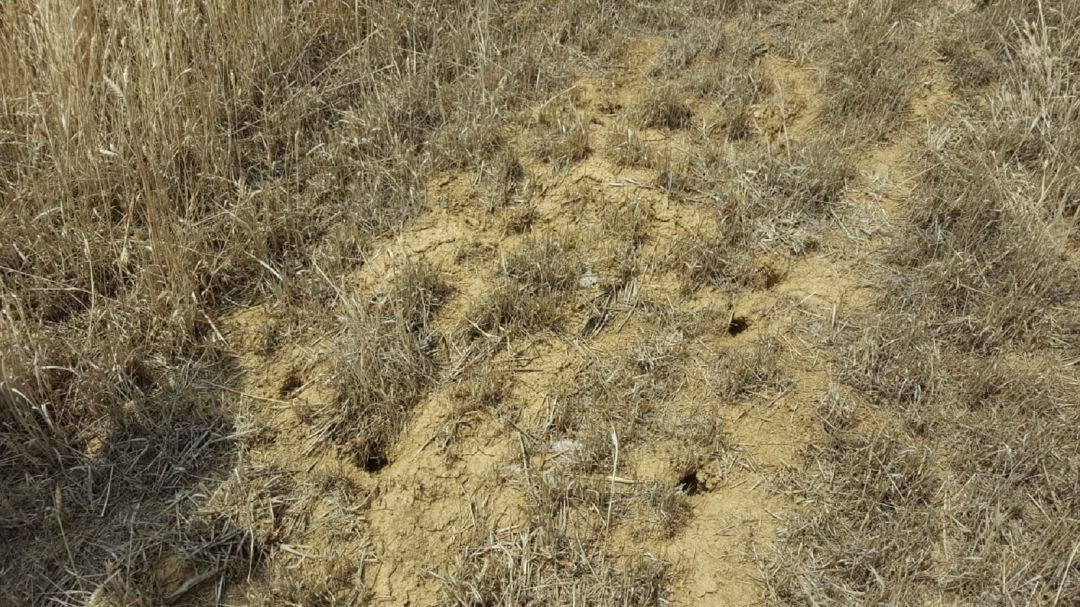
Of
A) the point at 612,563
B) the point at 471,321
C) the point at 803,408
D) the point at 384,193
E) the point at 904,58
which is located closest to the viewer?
the point at 612,563

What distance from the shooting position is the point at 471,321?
2854mm

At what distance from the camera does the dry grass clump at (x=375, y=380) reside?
8.32 feet

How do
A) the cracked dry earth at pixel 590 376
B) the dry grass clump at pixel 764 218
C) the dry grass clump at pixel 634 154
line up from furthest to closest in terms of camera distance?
the dry grass clump at pixel 634 154, the dry grass clump at pixel 764 218, the cracked dry earth at pixel 590 376

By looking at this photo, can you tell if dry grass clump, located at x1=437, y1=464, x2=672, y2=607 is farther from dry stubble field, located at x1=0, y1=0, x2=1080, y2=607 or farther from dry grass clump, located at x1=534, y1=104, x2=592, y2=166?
dry grass clump, located at x1=534, y1=104, x2=592, y2=166

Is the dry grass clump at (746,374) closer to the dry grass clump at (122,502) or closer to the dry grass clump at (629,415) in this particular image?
the dry grass clump at (629,415)

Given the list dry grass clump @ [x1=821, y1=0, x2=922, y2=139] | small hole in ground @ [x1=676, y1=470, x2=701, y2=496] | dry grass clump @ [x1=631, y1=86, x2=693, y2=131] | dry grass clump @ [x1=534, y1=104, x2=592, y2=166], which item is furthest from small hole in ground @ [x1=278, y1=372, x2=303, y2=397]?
dry grass clump @ [x1=821, y1=0, x2=922, y2=139]

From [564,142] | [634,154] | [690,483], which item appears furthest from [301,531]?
[634,154]

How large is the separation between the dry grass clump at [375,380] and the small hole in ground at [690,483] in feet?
2.92

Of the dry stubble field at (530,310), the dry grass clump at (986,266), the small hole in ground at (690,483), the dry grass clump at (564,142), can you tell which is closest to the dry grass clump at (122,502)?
the dry stubble field at (530,310)

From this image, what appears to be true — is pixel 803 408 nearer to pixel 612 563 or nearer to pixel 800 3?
pixel 612 563

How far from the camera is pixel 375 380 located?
259 centimetres

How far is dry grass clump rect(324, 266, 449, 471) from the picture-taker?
254cm

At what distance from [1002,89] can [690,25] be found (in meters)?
1.48

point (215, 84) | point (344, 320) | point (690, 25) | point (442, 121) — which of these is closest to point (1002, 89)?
point (690, 25)
